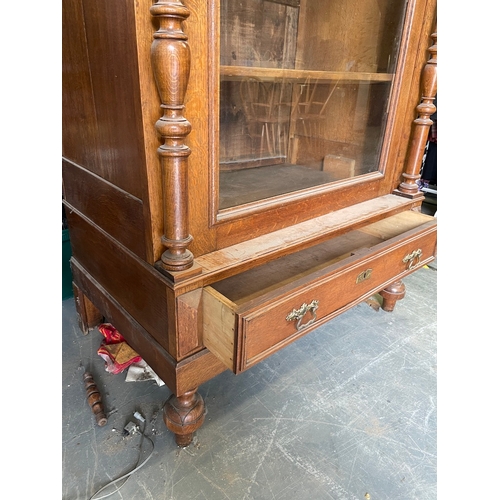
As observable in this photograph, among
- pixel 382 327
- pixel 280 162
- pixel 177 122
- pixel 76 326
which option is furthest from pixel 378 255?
pixel 76 326

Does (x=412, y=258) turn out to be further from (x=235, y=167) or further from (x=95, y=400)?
(x=95, y=400)

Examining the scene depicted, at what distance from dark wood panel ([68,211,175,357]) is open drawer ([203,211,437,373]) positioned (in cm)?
8

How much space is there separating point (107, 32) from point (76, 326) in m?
0.97

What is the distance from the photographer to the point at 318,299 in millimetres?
737

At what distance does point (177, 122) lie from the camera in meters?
0.56

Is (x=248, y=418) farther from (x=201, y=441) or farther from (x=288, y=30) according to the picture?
(x=288, y=30)

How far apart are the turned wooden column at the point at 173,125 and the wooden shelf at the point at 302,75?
207 mm

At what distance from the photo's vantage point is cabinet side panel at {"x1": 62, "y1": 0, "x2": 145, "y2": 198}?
0.57 meters

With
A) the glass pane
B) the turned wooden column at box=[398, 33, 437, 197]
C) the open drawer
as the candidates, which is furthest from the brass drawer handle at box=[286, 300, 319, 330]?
the turned wooden column at box=[398, 33, 437, 197]

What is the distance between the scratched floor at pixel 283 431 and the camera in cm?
83

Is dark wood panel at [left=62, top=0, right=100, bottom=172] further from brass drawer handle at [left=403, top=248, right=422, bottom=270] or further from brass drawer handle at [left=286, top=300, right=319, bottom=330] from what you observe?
brass drawer handle at [left=403, top=248, right=422, bottom=270]

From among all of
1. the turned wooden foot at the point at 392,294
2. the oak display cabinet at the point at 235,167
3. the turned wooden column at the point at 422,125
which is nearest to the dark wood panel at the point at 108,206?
the oak display cabinet at the point at 235,167

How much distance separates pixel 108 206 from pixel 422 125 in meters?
0.82

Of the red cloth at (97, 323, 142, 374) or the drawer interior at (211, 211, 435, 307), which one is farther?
the red cloth at (97, 323, 142, 374)
